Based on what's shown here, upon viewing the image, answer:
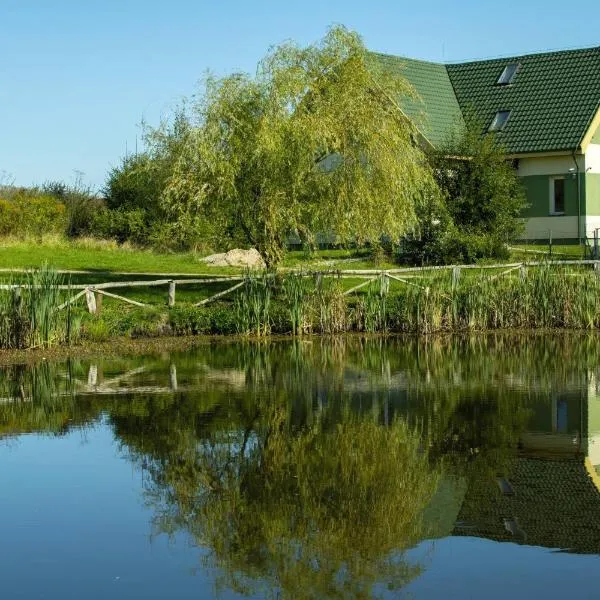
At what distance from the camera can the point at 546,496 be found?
1082cm

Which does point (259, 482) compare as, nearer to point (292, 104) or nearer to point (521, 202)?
point (292, 104)

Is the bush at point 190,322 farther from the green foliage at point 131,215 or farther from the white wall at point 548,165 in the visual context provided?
the white wall at point 548,165

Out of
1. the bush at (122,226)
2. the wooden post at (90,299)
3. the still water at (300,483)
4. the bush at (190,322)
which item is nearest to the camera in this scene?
the still water at (300,483)

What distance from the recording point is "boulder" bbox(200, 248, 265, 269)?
37906 mm

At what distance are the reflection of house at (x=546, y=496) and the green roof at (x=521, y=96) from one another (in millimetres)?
28759

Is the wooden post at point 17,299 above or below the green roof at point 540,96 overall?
below

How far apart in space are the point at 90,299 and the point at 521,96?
24411 mm

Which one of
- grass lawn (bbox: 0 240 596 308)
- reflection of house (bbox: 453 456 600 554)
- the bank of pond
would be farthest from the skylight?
reflection of house (bbox: 453 456 600 554)

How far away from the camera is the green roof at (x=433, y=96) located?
43.2 metres

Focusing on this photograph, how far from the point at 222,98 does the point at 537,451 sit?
15473mm

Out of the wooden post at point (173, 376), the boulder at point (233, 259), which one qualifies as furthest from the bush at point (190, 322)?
the boulder at point (233, 259)

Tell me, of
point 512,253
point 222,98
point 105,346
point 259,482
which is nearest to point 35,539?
point 259,482

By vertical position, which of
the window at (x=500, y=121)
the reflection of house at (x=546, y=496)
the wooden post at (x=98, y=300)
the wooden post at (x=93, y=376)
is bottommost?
the reflection of house at (x=546, y=496)

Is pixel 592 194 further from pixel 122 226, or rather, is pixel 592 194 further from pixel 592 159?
pixel 122 226
